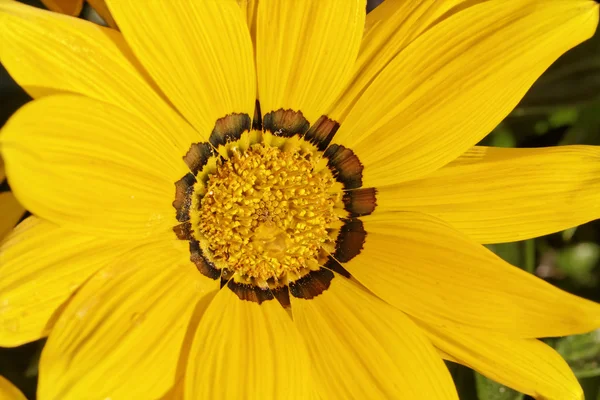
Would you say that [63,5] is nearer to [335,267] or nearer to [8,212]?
[8,212]

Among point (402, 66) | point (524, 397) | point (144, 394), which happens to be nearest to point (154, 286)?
point (144, 394)

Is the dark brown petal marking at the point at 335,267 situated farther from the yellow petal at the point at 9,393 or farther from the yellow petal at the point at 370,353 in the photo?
the yellow petal at the point at 9,393

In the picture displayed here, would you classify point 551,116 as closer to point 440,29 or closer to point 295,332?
point 440,29

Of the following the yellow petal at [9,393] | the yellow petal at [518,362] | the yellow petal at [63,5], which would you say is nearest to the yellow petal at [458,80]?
the yellow petal at [518,362]

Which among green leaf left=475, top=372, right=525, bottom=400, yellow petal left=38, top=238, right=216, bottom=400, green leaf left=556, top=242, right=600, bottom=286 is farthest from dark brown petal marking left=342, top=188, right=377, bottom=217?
green leaf left=556, top=242, right=600, bottom=286

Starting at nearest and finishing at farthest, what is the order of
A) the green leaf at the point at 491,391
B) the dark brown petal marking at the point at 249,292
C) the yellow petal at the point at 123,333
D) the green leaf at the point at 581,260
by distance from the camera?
1. the yellow petal at the point at 123,333
2. the dark brown petal marking at the point at 249,292
3. the green leaf at the point at 491,391
4. the green leaf at the point at 581,260

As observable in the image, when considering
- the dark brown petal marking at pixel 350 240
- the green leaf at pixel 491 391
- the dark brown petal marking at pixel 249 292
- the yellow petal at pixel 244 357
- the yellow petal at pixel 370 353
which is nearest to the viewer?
the yellow petal at pixel 244 357
